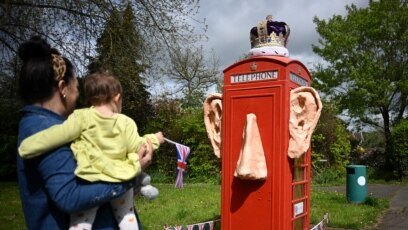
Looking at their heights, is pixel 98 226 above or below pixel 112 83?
below

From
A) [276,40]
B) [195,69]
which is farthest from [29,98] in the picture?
[195,69]

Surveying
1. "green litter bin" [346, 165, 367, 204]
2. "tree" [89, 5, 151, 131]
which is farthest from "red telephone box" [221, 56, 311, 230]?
"tree" [89, 5, 151, 131]

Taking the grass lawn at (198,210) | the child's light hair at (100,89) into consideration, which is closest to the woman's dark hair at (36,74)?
the child's light hair at (100,89)

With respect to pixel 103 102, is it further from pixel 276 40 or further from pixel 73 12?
pixel 73 12

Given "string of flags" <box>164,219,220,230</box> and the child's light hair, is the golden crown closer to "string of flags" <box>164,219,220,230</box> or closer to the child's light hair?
"string of flags" <box>164,219,220,230</box>

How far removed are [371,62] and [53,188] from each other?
74.7 feet

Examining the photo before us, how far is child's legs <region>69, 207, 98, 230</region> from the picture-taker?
6.21ft

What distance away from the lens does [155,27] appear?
11.5 metres

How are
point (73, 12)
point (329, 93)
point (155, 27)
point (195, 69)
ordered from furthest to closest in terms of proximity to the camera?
point (195, 69) < point (329, 93) < point (155, 27) < point (73, 12)

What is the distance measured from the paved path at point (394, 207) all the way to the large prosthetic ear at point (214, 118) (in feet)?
11.8

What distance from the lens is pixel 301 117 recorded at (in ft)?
16.7

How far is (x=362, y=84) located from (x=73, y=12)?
15.8 metres

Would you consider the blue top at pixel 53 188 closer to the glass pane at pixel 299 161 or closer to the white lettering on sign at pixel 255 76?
the white lettering on sign at pixel 255 76

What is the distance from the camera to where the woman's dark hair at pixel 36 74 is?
1.93m
